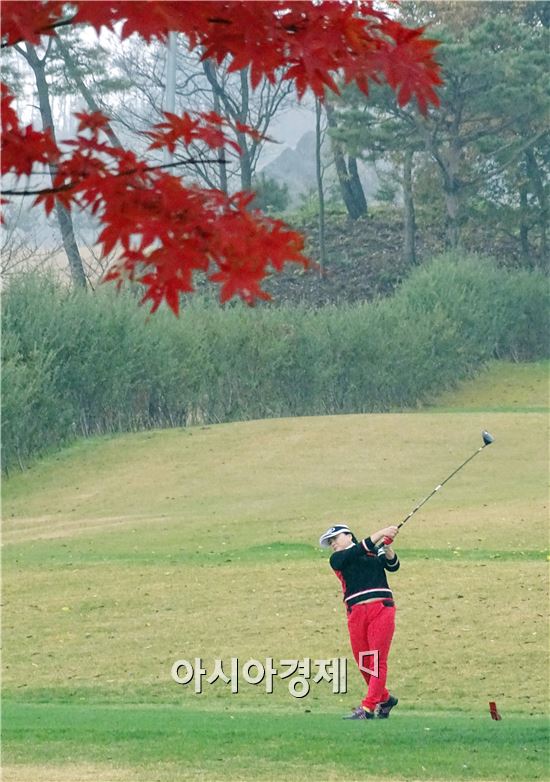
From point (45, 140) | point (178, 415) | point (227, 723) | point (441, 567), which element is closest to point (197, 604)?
point (441, 567)

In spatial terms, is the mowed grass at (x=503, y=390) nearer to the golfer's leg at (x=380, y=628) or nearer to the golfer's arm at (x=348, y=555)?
the golfer's leg at (x=380, y=628)

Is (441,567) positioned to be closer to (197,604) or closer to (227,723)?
(197,604)

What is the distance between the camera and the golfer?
30.4 feet

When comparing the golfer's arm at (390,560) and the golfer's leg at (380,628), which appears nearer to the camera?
the golfer's arm at (390,560)

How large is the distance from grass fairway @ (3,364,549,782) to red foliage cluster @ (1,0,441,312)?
360 cm

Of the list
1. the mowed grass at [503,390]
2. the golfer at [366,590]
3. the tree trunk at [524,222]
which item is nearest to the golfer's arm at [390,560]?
the golfer at [366,590]

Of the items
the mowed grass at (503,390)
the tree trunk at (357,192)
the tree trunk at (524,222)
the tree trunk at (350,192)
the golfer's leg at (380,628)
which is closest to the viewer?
the golfer's leg at (380,628)

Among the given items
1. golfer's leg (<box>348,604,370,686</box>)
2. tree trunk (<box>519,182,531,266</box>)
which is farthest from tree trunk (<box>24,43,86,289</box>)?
golfer's leg (<box>348,604,370,686</box>)

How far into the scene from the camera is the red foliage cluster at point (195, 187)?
523 centimetres

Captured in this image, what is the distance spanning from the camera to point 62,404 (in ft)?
99.4

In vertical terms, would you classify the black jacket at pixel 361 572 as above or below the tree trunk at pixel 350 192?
below

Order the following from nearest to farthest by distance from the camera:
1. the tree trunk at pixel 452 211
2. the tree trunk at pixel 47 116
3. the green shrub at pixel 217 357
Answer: the green shrub at pixel 217 357 < the tree trunk at pixel 47 116 < the tree trunk at pixel 452 211

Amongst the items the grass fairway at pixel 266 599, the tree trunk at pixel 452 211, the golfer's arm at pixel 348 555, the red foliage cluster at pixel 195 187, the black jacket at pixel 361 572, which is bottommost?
the grass fairway at pixel 266 599

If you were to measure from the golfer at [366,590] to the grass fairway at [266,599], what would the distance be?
502mm
